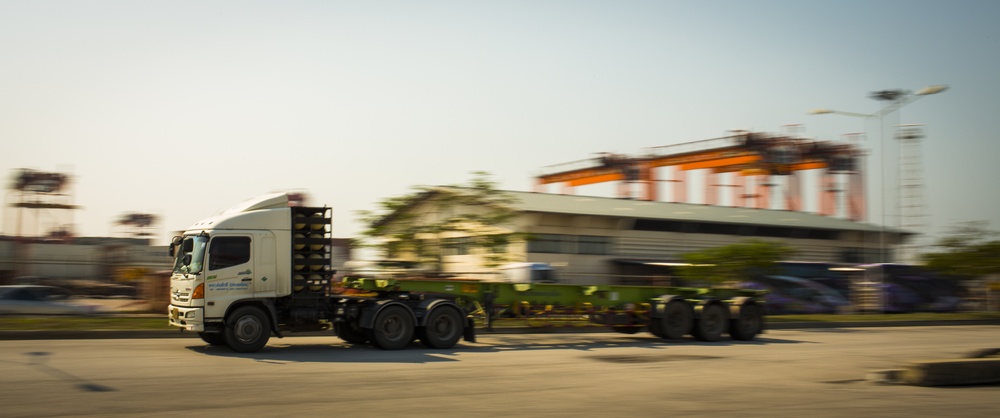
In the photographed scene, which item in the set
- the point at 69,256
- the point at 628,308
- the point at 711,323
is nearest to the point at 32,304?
the point at 628,308

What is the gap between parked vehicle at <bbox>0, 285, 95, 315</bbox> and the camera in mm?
28750

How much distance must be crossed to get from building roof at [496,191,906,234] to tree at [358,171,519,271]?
55.9 ft

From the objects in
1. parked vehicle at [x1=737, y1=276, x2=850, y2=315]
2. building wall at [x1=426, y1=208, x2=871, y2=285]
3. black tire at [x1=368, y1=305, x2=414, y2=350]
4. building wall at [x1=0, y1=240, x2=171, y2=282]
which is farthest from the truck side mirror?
building wall at [x1=0, y1=240, x2=171, y2=282]

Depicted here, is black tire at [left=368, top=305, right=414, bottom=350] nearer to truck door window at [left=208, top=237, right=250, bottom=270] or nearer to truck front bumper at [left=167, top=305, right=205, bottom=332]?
truck door window at [left=208, top=237, right=250, bottom=270]

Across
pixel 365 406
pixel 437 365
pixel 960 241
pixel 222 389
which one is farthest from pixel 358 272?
pixel 960 241

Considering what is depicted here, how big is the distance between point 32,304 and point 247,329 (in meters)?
16.7

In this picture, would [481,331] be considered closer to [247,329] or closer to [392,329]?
[392,329]

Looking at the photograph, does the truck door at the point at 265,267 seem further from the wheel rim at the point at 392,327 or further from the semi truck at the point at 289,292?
the wheel rim at the point at 392,327

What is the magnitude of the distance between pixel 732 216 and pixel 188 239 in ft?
155

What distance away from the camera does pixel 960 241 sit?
146 ft

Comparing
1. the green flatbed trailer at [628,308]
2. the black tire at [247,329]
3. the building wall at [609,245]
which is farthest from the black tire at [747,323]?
the building wall at [609,245]

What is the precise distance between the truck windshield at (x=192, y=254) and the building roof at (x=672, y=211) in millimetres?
30096

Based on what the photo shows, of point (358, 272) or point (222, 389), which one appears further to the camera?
point (358, 272)

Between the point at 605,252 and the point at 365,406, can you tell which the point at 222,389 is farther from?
the point at 605,252
